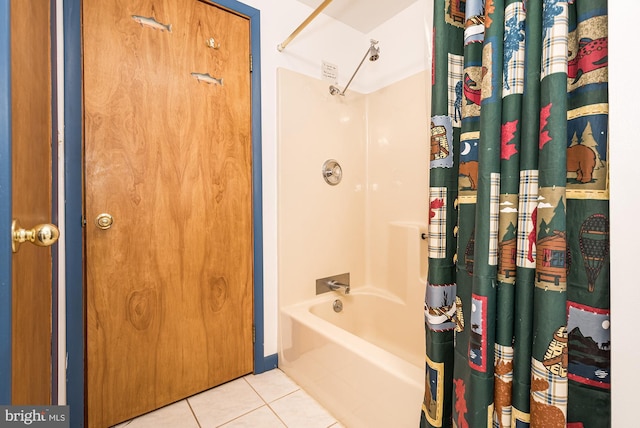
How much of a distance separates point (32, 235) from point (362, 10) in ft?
6.61

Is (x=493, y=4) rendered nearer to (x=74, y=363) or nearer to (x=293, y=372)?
(x=293, y=372)

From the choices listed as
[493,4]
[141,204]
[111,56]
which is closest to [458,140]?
[493,4]

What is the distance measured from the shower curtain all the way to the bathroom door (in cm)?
109

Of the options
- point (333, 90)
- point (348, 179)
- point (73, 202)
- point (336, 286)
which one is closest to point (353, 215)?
point (348, 179)

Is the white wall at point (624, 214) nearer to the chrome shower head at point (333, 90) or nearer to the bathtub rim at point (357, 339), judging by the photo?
the bathtub rim at point (357, 339)

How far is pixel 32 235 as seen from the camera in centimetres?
57

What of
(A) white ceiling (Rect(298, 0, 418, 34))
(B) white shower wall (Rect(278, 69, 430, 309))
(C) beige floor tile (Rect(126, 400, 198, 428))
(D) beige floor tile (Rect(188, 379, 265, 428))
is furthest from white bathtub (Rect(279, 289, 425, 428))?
(A) white ceiling (Rect(298, 0, 418, 34))

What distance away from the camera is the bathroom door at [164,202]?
121 cm

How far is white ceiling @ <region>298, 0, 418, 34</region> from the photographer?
5.82ft

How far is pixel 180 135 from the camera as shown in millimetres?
1378

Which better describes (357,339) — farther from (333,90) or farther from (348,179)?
(333,90)

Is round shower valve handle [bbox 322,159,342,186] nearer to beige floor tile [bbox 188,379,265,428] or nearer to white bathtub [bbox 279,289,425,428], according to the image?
white bathtub [bbox 279,289,425,428]

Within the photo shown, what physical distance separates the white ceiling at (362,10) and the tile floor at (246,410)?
7.14ft

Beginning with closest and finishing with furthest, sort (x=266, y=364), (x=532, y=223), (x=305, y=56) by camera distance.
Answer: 1. (x=532, y=223)
2. (x=266, y=364)
3. (x=305, y=56)
